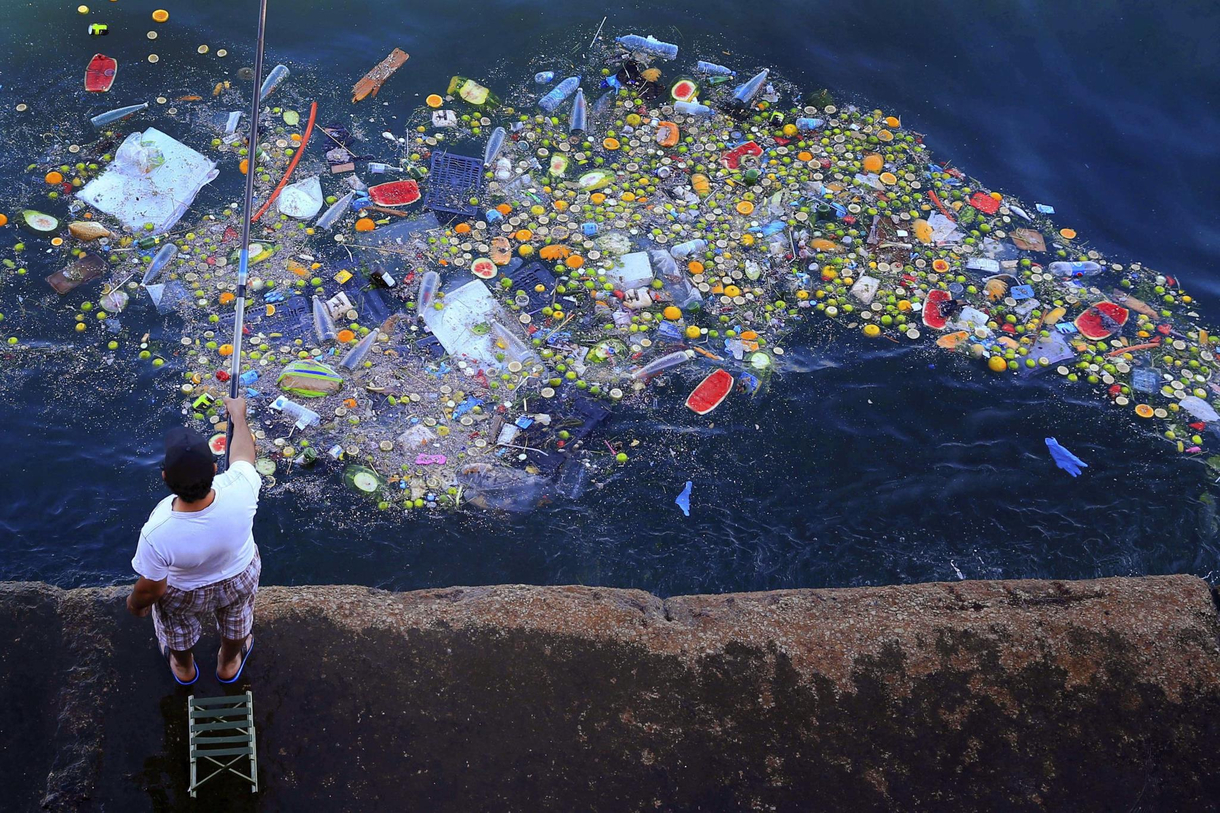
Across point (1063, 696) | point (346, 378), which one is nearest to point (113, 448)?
point (346, 378)

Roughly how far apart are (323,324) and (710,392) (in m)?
2.47

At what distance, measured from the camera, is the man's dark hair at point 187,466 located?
8.98 feet

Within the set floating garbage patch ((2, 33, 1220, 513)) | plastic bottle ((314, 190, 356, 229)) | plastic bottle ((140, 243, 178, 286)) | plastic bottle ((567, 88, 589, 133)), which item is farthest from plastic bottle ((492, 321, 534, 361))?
plastic bottle ((140, 243, 178, 286))

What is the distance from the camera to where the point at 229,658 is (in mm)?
3648

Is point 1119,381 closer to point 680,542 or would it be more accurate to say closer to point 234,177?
point 680,542

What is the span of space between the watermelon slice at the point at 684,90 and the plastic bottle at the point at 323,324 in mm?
3411

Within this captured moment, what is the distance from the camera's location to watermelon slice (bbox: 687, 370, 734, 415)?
→ 5.51 meters

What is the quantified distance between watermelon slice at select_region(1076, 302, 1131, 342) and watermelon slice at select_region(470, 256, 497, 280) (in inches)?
161

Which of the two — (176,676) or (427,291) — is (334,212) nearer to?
(427,291)

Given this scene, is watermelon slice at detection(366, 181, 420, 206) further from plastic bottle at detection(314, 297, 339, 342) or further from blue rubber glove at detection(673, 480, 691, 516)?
blue rubber glove at detection(673, 480, 691, 516)

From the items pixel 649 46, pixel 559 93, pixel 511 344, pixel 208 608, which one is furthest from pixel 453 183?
pixel 208 608

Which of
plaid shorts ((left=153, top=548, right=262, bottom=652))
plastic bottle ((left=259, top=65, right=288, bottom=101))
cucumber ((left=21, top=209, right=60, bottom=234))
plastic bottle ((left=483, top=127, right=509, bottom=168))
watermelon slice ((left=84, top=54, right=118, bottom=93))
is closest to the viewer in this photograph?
plaid shorts ((left=153, top=548, right=262, bottom=652))

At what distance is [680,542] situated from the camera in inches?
199

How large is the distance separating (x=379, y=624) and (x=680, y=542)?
1.79 metres
